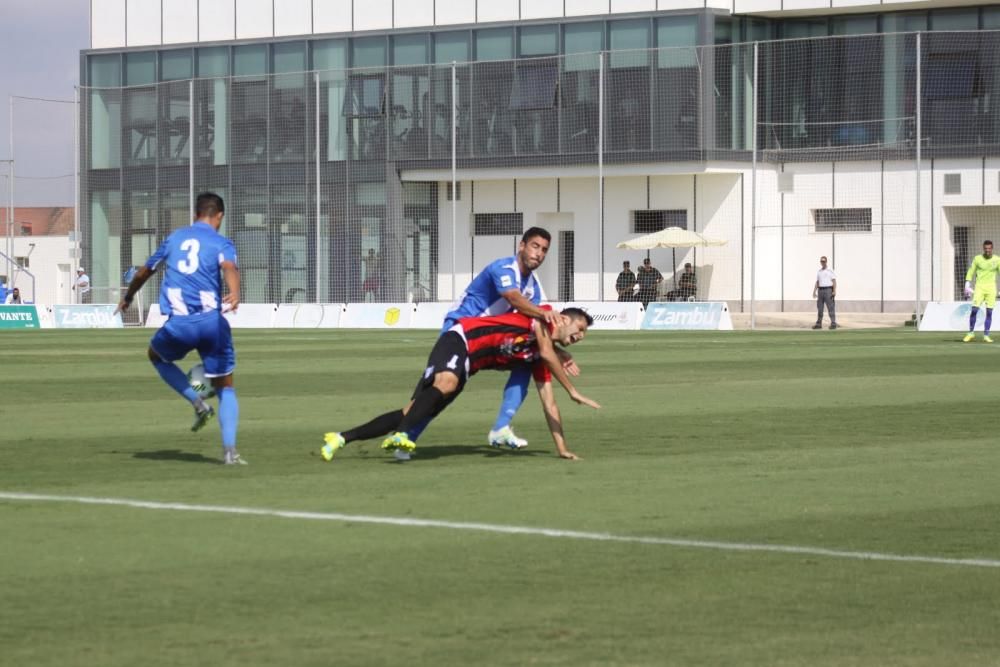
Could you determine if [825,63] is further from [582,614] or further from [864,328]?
[582,614]

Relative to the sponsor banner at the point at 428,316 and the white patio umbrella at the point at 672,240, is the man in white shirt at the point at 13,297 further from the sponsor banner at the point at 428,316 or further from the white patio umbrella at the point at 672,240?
the white patio umbrella at the point at 672,240

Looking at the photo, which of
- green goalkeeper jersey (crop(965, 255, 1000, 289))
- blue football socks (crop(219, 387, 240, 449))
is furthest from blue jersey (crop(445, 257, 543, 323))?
green goalkeeper jersey (crop(965, 255, 1000, 289))

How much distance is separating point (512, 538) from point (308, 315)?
1629 inches

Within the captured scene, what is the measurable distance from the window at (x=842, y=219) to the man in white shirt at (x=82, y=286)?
2160cm

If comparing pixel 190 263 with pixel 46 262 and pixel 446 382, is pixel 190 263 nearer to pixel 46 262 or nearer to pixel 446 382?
pixel 446 382

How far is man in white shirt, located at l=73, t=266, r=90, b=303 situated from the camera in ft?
178

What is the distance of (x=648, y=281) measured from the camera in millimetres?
49562

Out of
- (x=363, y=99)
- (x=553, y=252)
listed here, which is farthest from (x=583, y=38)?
(x=363, y=99)

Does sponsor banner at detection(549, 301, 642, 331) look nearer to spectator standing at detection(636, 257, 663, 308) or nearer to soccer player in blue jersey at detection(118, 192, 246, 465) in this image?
spectator standing at detection(636, 257, 663, 308)

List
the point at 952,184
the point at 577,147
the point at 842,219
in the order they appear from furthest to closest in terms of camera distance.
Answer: the point at 577,147, the point at 842,219, the point at 952,184

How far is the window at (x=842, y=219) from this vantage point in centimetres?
4950

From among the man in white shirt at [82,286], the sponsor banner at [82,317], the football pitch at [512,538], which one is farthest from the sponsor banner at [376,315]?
the football pitch at [512,538]

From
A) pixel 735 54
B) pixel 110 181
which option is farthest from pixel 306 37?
pixel 735 54

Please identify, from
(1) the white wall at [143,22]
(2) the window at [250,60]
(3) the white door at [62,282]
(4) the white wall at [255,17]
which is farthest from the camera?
(3) the white door at [62,282]
